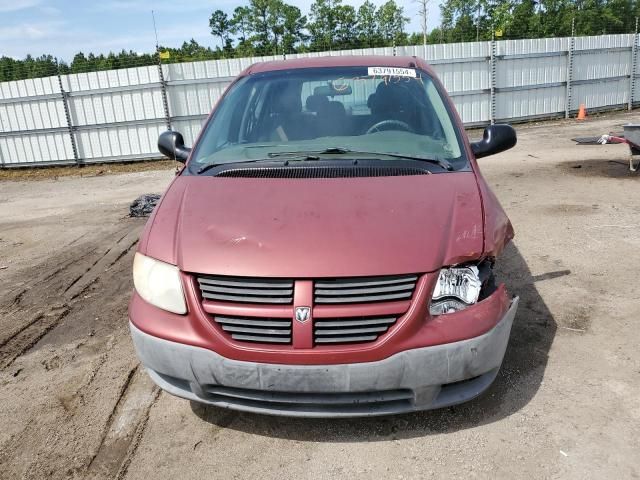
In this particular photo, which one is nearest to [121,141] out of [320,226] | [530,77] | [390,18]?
[530,77]

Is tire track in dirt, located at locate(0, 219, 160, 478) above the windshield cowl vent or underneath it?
underneath

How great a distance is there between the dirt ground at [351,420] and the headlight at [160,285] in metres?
0.75

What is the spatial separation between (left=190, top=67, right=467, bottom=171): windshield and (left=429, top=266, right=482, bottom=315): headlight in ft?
2.97

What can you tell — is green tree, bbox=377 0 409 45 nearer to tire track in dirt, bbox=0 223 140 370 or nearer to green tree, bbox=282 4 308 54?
green tree, bbox=282 4 308 54

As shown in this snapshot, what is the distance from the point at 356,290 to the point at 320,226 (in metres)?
0.37

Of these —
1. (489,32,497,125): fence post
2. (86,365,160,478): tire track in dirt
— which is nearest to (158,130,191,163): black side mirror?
(86,365,160,478): tire track in dirt

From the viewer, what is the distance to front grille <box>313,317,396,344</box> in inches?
86.7

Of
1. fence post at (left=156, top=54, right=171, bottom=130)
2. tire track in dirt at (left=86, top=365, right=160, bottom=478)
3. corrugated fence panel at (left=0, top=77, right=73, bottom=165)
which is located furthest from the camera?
corrugated fence panel at (left=0, top=77, right=73, bottom=165)

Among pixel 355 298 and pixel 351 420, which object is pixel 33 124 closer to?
pixel 351 420

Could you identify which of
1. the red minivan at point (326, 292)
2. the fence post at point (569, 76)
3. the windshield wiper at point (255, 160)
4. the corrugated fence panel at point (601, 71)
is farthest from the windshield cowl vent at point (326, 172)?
the corrugated fence panel at point (601, 71)

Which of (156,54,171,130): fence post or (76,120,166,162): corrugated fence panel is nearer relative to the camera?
(156,54,171,130): fence post

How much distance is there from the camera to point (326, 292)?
221 cm

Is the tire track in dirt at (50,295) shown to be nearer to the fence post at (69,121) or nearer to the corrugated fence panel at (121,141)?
the corrugated fence panel at (121,141)

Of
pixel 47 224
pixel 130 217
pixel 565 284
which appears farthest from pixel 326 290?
pixel 47 224
